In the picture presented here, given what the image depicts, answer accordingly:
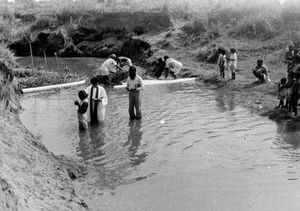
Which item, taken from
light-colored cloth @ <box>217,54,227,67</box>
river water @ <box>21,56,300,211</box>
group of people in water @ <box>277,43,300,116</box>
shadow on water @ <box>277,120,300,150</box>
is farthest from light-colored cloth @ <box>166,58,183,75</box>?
shadow on water @ <box>277,120,300,150</box>

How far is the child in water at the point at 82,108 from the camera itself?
10.4 m

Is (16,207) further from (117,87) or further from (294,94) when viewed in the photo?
(117,87)

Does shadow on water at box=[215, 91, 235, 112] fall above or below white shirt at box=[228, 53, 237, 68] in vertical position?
below

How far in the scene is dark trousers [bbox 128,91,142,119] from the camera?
1172cm

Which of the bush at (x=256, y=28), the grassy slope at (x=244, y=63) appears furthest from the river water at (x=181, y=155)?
the bush at (x=256, y=28)

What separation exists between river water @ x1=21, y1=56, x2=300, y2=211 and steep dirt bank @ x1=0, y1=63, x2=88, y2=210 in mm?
669

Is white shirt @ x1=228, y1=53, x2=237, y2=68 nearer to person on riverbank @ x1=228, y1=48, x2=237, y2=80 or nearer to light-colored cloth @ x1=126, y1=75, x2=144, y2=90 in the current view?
person on riverbank @ x1=228, y1=48, x2=237, y2=80

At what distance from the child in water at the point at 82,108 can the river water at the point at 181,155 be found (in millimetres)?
253

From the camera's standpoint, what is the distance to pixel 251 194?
689 cm

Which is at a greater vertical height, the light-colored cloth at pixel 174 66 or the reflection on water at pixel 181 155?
the light-colored cloth at pixel 174 66

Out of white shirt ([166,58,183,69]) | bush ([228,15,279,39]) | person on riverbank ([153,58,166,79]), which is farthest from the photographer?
bush ([228,15,279,39])

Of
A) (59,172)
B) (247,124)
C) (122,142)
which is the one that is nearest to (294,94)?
(247,124)

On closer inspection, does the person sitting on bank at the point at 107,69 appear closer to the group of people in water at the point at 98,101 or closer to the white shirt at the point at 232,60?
the white shirt at the point at 232,60

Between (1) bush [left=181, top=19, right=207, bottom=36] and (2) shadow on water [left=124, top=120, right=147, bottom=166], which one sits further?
(1) bush [left=181, top=19, right=207, bottom=36]
